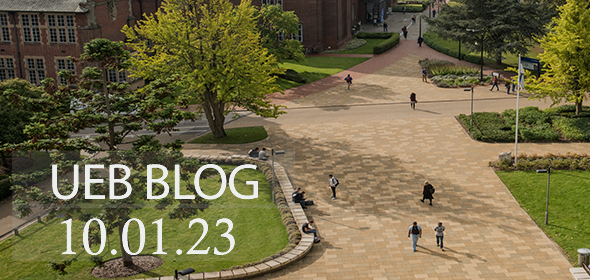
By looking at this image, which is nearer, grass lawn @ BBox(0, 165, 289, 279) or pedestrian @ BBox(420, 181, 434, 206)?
grass lawn @ BBox(0, 165, 289, 279)

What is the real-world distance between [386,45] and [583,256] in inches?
1938

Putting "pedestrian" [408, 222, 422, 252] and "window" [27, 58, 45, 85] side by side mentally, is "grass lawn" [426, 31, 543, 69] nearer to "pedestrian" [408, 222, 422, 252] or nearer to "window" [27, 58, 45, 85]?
"pedestrian" [408, 222, 422, 252]

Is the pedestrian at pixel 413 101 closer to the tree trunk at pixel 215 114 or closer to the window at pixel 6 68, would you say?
the tree trunk at pixel 215 114

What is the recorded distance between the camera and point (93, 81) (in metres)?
26.4

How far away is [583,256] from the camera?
25.7m

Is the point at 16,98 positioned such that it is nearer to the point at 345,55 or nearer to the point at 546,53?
the point at 546,53

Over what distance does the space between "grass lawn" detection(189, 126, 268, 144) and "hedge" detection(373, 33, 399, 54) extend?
28.8m

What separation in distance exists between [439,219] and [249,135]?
1719 centimetres

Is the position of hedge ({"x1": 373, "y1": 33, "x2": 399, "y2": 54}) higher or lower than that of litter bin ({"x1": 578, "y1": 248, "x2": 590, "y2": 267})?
higher

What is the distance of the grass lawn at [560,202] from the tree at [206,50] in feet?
55.0

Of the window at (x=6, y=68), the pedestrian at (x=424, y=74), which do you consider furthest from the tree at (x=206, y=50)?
the pedestrian at (x=424, y=74)

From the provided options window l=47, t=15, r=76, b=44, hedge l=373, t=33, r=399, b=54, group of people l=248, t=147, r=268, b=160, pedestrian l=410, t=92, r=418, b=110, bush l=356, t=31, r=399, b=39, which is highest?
window l=47, t=15, r=76, b=44

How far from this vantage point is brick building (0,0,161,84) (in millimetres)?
51156

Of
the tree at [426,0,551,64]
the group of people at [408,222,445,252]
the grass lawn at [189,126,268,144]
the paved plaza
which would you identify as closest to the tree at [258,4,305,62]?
the paved plaza
